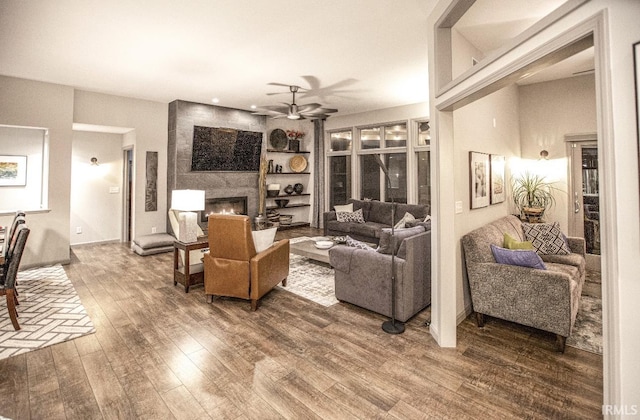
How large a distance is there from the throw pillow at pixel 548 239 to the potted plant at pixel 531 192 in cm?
108

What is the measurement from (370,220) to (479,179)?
3.41m

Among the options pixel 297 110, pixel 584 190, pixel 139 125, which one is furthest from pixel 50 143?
pixel 584 190

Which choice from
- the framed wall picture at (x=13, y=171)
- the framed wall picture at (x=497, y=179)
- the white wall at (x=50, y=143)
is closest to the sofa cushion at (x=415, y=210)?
the framed wall picture at (x=497, y=179)

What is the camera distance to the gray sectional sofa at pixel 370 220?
19.9 feet

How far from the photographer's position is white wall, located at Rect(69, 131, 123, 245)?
6340 millimetres

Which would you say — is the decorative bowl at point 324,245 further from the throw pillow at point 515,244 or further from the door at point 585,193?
the door at point 585,193

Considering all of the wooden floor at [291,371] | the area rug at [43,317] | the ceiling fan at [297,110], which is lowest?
the wooden floor at [291,371]

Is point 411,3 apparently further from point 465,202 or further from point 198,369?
point 198,369

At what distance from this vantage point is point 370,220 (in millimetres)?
6891

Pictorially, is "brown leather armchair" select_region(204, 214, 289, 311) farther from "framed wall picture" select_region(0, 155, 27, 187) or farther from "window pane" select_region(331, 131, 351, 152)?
"window pane" select_region(331, 131, 351, 152)

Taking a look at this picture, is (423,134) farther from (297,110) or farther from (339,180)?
(297,110)

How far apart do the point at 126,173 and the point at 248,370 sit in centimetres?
631

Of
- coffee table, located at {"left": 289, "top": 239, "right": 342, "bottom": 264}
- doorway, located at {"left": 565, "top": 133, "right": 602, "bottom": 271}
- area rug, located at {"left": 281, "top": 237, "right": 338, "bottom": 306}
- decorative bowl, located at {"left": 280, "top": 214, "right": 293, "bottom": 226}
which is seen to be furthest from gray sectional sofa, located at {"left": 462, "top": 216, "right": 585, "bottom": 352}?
decorative bowl, located at {"left": 280, "top": 214, "right": 293, "bottom": 226}

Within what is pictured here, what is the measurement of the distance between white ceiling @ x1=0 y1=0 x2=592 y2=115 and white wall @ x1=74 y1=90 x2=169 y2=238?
0.30m
